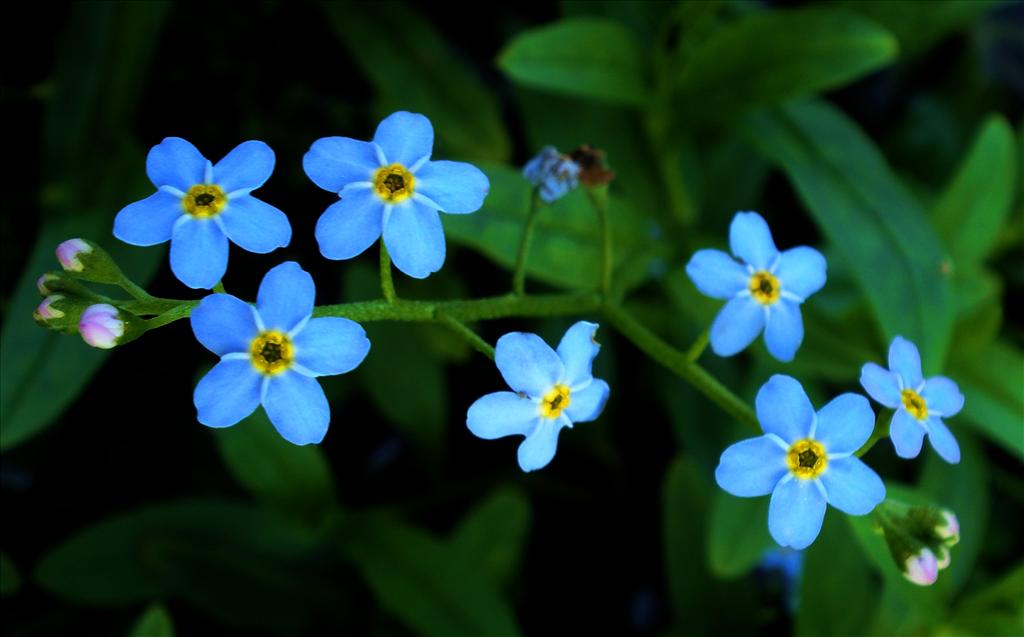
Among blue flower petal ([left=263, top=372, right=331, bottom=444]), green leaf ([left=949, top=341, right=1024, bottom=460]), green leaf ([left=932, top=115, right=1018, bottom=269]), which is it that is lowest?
green leaf ([left=949, top=341, right=1024, bottom=460])

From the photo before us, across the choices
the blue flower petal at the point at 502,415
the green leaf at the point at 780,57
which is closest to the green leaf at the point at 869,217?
the green leaf at the point at 780,57

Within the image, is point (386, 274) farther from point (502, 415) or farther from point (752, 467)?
point (752, 467)

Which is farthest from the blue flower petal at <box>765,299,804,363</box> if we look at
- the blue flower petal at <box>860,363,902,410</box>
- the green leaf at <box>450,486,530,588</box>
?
the green leaf at <box>450,486,530,588</box>

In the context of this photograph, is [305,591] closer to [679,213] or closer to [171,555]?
[171,555]

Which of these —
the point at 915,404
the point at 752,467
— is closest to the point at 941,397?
the point at 915,404

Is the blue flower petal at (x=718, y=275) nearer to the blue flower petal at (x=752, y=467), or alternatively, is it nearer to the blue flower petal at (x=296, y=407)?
the blue flower petal at (x=752, y=467)

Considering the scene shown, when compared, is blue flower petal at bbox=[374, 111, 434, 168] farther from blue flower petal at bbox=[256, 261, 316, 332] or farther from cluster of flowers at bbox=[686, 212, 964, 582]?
cluster of flowers at bbox=[686, 212, 964, 582]

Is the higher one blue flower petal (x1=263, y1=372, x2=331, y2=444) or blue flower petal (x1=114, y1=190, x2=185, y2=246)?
blue flower petal (x1=114, y1=190, x2=185, y2=246)
